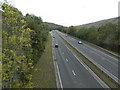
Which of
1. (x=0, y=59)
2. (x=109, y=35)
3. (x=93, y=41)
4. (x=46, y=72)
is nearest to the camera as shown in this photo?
(x=0, y=59)

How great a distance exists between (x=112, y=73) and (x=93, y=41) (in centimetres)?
3360

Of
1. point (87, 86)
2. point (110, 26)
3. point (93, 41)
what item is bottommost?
point (87, 86)

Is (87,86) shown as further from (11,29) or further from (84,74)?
(11,29)

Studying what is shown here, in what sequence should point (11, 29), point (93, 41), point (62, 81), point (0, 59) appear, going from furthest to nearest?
point (93, 41) → point (62, 81) → point (11, 29) → point (0, 59)

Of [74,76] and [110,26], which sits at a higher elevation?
[110,26]

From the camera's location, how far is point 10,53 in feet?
23.0

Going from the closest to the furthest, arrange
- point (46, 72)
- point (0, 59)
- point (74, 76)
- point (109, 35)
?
point (0, 59) → point (74, 76) → point (46, 72) → point (109, 35)

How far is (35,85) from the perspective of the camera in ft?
46.2

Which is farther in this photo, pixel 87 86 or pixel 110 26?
pixel 110 26

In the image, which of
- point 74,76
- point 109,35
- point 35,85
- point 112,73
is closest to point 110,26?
point 109,35

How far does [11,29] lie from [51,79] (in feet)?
34.3

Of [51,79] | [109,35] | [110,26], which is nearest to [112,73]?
[51,79]

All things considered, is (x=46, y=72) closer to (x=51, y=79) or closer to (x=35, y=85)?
(x=51, y=79)

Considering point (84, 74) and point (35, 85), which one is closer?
point (35, 85)
